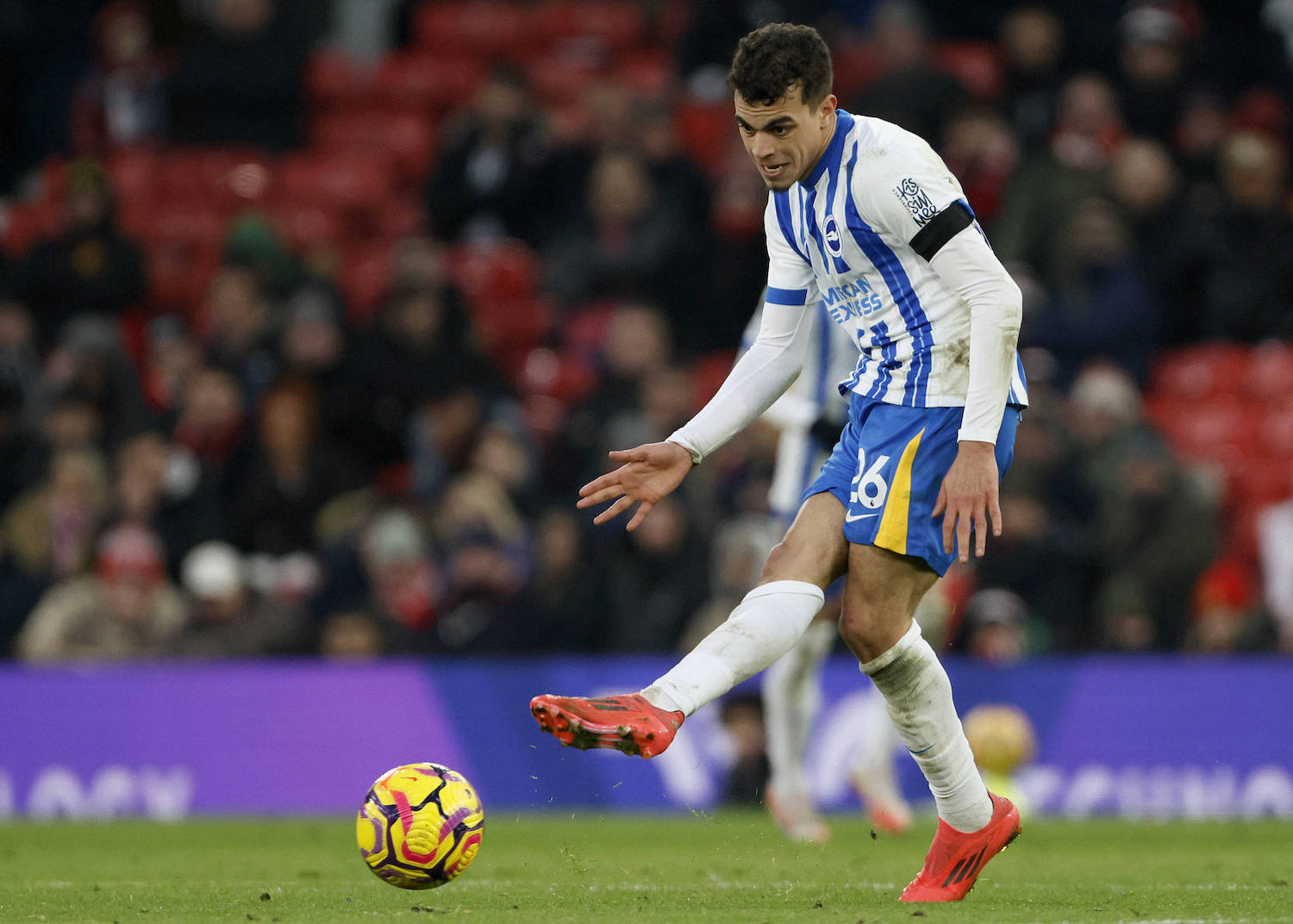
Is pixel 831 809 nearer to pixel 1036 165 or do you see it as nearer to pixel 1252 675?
pixel 1252 675

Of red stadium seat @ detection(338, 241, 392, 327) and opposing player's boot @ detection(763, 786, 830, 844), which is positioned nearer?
opposing player's boot @ detection(763, 786, 830, 844)

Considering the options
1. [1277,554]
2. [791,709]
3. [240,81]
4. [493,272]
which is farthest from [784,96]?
[240,81]

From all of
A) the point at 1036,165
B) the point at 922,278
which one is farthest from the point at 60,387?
the point at 922,278

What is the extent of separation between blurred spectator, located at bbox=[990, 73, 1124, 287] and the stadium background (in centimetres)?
3

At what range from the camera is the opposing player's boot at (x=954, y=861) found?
20.0 ft

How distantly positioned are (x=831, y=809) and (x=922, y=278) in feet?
19.3

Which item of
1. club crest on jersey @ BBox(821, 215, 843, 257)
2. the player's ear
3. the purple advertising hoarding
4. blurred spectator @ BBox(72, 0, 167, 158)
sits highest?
the player's ear

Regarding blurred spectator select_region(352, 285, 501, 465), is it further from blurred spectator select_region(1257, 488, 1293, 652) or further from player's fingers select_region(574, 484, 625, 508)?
player's fingers select_region(574, 484, 625, 508)

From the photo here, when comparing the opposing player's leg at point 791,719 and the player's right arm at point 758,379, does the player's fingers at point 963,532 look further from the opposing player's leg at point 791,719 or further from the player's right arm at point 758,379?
the opposing player's leg at point 791,719

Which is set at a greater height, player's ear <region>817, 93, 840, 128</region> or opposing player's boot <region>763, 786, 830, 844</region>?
player's ear <region>817, 93, 840, 128</region>

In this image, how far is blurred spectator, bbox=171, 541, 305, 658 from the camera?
1232 centimetres

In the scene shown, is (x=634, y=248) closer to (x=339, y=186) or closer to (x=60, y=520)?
(x=339, y=186)

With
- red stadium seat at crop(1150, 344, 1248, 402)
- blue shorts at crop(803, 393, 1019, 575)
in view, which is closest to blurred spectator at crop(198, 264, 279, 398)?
red stadium seat at crop(1150, 344, 1248, 402)

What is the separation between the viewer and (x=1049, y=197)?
14.2 meters
